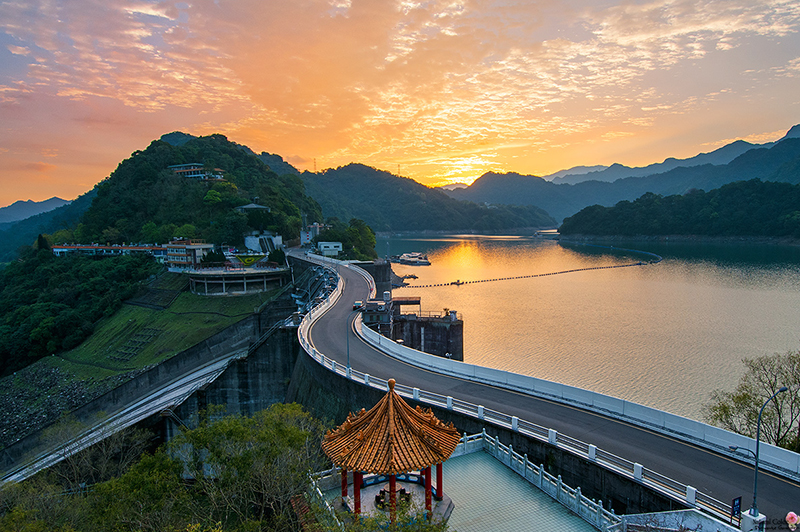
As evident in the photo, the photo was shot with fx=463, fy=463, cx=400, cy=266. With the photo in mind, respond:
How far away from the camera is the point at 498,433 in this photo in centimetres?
1891

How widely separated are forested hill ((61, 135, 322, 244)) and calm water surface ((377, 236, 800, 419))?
32.3 metres

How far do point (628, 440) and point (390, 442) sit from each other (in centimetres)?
1073

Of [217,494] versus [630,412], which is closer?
[217,494]

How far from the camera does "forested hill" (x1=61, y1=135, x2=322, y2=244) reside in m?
87.8

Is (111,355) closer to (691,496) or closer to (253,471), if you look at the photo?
(253,471)

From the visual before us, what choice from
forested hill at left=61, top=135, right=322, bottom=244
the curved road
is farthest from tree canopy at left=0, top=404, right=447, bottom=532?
forested hill at left=61, top=135, right=322, bottom=244

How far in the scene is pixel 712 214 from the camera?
153 m

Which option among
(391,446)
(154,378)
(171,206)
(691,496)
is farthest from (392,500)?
(171,206)

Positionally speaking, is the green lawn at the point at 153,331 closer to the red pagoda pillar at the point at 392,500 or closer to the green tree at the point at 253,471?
the green tree at the point at 253,471

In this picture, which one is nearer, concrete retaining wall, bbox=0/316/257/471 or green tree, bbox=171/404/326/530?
green tree, bbox=171/404/326/530

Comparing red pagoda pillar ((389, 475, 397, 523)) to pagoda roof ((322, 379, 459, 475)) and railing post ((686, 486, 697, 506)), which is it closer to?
pagoda roof ((322, 379, 459, 475))

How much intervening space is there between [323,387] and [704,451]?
18.8m

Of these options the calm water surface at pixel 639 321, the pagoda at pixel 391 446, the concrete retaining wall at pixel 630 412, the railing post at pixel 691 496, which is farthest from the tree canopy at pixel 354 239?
the railing post at pixel 691 496

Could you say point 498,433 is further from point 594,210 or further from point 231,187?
point 594,210
